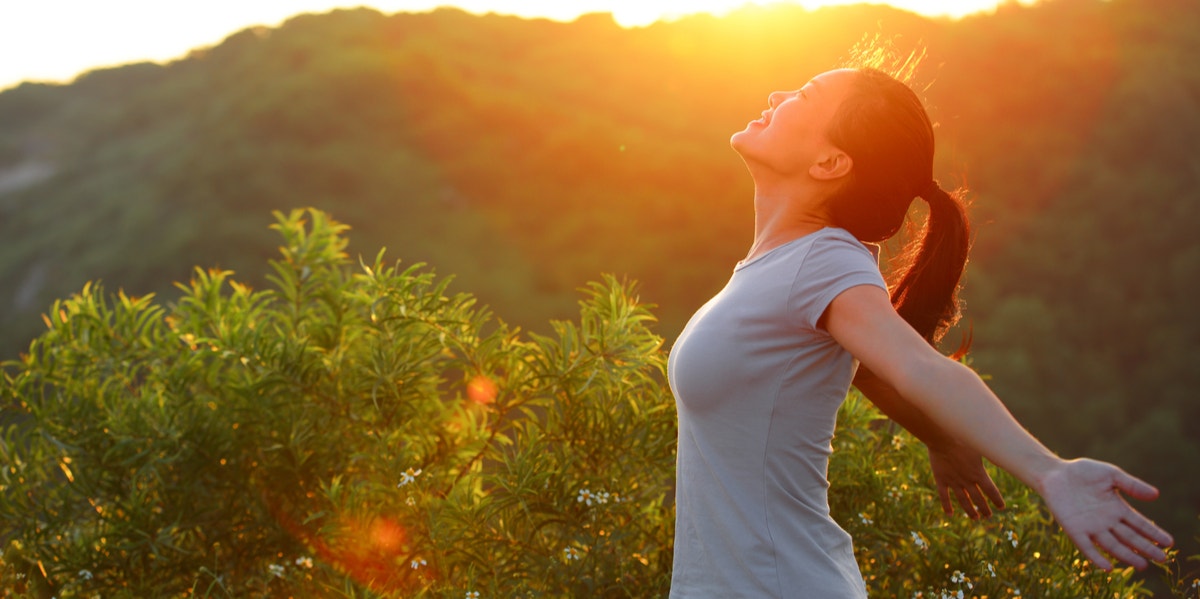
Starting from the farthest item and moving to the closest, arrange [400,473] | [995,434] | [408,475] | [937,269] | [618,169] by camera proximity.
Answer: [618,169]
[400,473]
[408,475]
[937,269]
[995,434]

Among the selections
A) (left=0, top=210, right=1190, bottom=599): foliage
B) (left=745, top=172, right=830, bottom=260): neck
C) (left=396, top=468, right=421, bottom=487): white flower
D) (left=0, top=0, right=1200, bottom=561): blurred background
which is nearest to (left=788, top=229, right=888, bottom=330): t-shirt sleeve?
(left=745, top=172, right=830, bottom=260): neck

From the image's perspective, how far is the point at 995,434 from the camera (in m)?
1.01

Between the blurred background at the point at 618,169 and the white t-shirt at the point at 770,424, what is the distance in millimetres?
16368

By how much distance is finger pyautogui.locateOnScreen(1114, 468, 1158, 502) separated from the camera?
852 millimetres

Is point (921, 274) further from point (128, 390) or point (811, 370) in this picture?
point (128, 390)

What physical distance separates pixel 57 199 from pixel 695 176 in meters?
31.1

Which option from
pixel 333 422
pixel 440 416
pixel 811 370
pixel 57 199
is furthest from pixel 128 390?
pixel 57 199

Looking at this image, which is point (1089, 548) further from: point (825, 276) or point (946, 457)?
point (946, 457)

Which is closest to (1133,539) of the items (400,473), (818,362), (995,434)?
(995,434)

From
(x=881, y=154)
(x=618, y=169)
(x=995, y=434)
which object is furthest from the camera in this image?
(x=618, y=169)

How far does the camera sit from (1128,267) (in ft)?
84.1

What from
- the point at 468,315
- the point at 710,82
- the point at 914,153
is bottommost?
the point at 710,82

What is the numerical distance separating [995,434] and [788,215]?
476 millimetres

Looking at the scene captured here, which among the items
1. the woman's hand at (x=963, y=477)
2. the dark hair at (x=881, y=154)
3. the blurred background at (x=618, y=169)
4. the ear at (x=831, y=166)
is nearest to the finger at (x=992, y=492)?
the woman's hand at (x=963, y=477)
